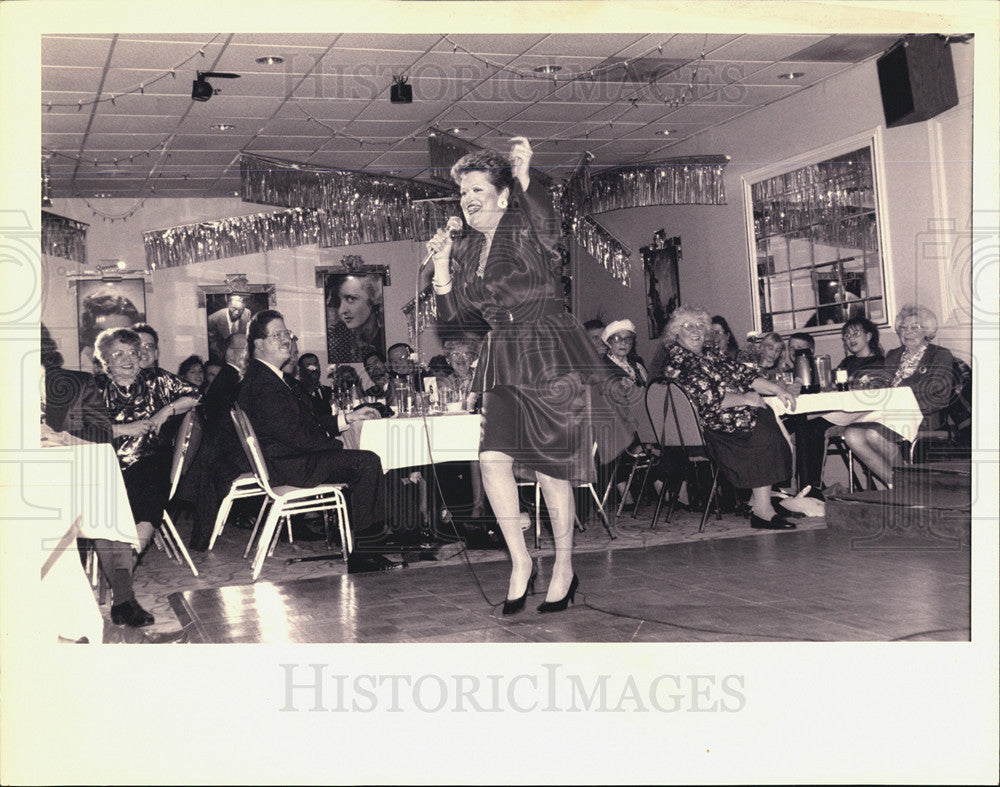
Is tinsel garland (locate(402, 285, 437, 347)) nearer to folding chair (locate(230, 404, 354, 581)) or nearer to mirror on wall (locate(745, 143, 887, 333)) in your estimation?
folding chair (locate(230, 404, 354, 581))

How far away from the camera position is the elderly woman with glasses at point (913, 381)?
5.62 m

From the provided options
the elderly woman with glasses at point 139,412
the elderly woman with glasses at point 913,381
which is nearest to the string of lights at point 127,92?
the elderly woman with glasses at point 139,412

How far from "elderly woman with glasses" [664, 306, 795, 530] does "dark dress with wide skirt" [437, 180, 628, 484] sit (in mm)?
2267

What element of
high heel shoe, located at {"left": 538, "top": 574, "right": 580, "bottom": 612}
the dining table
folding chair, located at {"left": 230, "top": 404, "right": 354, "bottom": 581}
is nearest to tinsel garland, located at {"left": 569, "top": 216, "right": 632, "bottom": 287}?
folding chair, located at {"left": 230, "top": 404, "right": 354, "bottom": 581}

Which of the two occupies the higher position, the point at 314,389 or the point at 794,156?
the point at 794,156

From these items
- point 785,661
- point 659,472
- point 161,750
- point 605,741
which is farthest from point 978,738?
point 659,472

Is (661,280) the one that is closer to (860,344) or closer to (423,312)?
(423,312)

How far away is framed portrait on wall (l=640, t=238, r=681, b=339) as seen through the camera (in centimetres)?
827

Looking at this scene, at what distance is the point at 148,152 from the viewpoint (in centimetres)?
843

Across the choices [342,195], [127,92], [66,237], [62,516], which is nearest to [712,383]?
[342,195]

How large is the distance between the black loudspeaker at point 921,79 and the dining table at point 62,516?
450 cm

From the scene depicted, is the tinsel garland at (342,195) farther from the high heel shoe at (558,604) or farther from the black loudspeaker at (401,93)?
the high heel shoe at (558,604)

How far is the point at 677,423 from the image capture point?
6129mm

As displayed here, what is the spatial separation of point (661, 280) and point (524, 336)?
473cm
